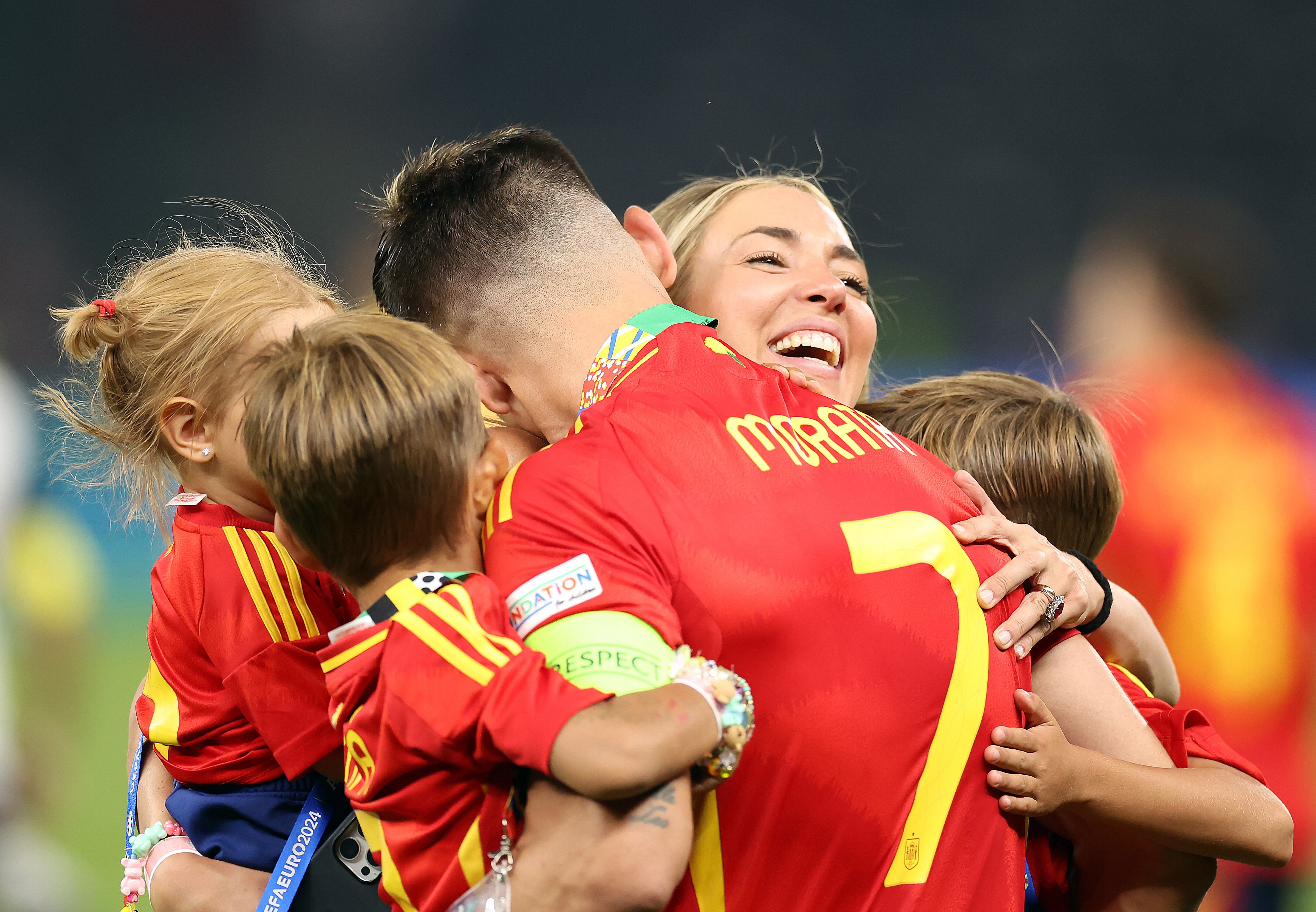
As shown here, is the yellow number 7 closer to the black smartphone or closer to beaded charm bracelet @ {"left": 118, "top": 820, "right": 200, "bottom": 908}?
the black smartphone

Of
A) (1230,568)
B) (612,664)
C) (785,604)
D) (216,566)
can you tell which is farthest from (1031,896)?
(1230,568)

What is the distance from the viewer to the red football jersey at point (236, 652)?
1725 mm

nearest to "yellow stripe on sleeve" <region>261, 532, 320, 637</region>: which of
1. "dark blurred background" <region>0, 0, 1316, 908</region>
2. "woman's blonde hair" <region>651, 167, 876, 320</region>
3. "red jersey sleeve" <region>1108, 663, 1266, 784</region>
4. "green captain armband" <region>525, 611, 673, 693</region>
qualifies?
"green captain armband" <region>525, 611, 673, 693</region>

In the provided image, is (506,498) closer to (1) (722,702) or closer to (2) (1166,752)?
(1) (722,702)

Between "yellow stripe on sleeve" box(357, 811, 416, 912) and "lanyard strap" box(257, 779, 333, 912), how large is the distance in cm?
44

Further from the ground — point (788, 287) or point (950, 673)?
point (788, 287)

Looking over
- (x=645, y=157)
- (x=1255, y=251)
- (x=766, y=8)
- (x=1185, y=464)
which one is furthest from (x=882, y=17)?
(x=1185, y=464)

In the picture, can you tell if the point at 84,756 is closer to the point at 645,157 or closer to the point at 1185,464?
the point at 645,157

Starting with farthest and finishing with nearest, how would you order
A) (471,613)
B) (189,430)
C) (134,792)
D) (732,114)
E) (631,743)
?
1. (732,114)
2. (134,792)
3. (189,430)
4. (471,613)
5. (631,743)

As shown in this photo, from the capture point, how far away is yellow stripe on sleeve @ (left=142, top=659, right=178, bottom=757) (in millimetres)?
1877

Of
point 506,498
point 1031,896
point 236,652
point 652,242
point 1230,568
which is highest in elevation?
point 652,242

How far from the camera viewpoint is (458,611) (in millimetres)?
1267

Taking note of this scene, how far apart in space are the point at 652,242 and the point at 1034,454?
2.92 feet

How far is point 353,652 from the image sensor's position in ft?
4.34
